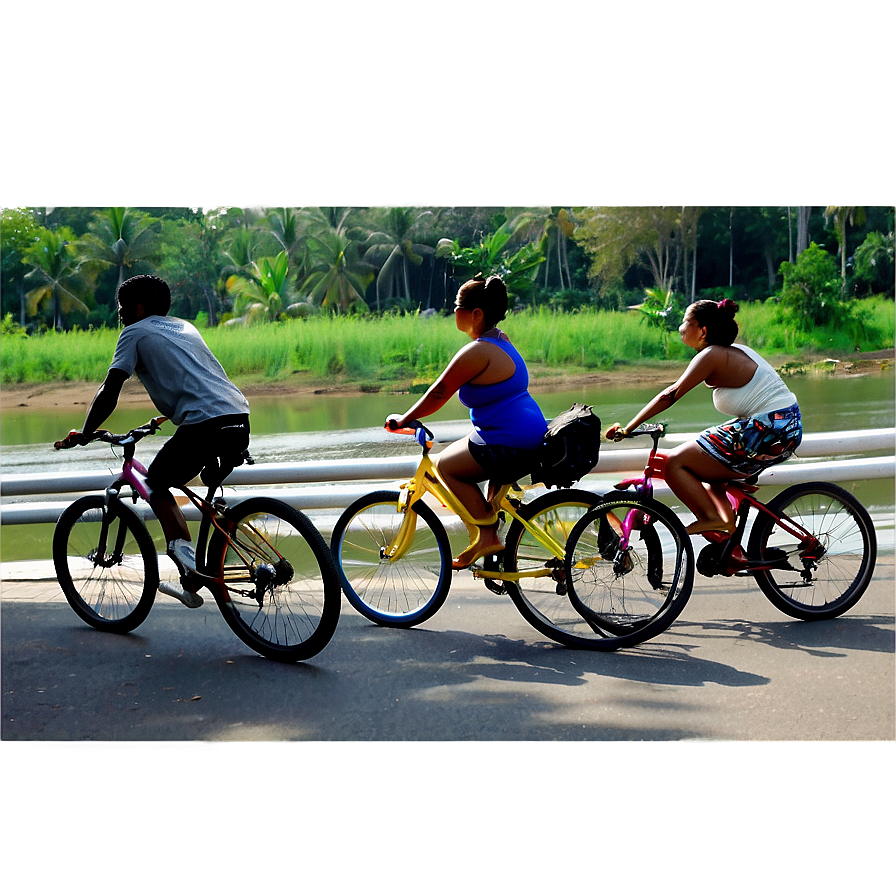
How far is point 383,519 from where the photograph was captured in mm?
4387

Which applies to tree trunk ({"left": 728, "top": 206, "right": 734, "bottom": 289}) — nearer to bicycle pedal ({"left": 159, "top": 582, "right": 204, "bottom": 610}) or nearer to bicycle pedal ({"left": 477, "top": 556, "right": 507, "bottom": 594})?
bicycle pedal ({"left": 477, "top": 556, "right": 507, "bottom": 594})

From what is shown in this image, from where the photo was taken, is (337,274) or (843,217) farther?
(337,274)

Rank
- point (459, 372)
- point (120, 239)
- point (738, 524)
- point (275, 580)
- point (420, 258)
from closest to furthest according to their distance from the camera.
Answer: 1. point (275, 580)
2. point (459, 372)
3. point (738, 524)
4. point (120, 239)
5. point (420, 258)

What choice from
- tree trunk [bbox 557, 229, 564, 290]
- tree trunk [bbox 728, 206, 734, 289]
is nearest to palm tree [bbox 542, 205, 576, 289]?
tree trunk [bbox 557, 229, 564, 290]

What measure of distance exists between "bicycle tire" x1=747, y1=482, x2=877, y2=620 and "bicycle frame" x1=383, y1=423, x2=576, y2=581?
97cm

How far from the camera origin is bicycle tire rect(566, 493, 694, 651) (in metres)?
4.08

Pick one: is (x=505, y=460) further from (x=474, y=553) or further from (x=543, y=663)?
(x=543, y=663)

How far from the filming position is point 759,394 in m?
4.23

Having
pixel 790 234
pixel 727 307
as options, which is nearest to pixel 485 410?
pixel 727 307

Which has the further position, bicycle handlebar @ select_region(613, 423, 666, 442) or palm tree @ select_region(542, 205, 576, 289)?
palm tree @ select_region(542, 205, 576, 289)

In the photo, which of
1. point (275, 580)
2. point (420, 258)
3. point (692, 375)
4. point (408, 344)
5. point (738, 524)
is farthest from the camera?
point (408, 344)

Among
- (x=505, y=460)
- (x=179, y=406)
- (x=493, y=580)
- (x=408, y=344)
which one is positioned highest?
(x=408, y=344)

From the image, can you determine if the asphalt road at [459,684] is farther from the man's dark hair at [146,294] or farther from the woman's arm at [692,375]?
the man's dark hair at [146,294]

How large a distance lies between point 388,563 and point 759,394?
1.75 meters
